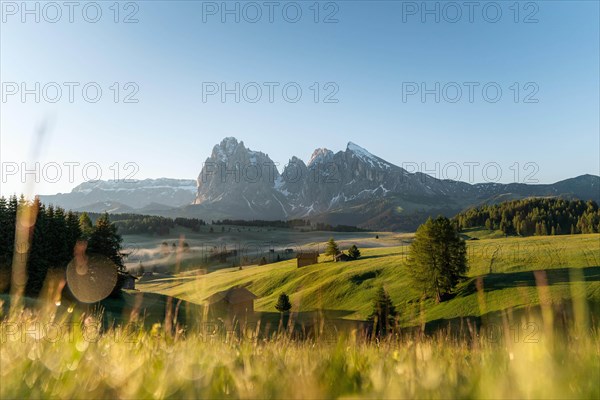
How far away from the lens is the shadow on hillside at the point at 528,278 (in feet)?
244

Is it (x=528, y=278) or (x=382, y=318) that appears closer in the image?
(x=382, y=318)

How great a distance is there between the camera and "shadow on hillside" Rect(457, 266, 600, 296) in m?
74.5

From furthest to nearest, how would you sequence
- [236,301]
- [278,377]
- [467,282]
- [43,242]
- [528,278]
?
[467,282] < [528,278] < [236,301] < [43,242] < [278,377]

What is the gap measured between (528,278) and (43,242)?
270ft

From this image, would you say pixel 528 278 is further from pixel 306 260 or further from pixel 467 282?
pixel 306 260

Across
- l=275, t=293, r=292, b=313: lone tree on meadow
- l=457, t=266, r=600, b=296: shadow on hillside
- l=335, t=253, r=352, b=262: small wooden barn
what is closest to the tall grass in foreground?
l=275, t=293, r=292, b=313: lone tree on meadow

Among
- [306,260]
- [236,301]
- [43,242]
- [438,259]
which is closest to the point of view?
[43,242]

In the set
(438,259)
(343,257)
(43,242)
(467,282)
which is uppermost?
(43,242)

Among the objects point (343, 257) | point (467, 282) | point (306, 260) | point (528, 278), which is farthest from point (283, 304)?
point (306, 260)

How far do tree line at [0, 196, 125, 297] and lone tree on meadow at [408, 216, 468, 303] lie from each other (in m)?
54.8

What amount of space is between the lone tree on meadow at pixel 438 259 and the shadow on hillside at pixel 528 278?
350 cm

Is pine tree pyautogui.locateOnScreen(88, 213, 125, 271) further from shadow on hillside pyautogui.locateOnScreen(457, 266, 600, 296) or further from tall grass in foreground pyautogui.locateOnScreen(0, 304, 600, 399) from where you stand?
tall grass in foreground pyautogui.locateOnScreen(0, 304, 600, 399)

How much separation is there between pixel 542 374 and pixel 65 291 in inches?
2664

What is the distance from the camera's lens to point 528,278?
79.6 metres
